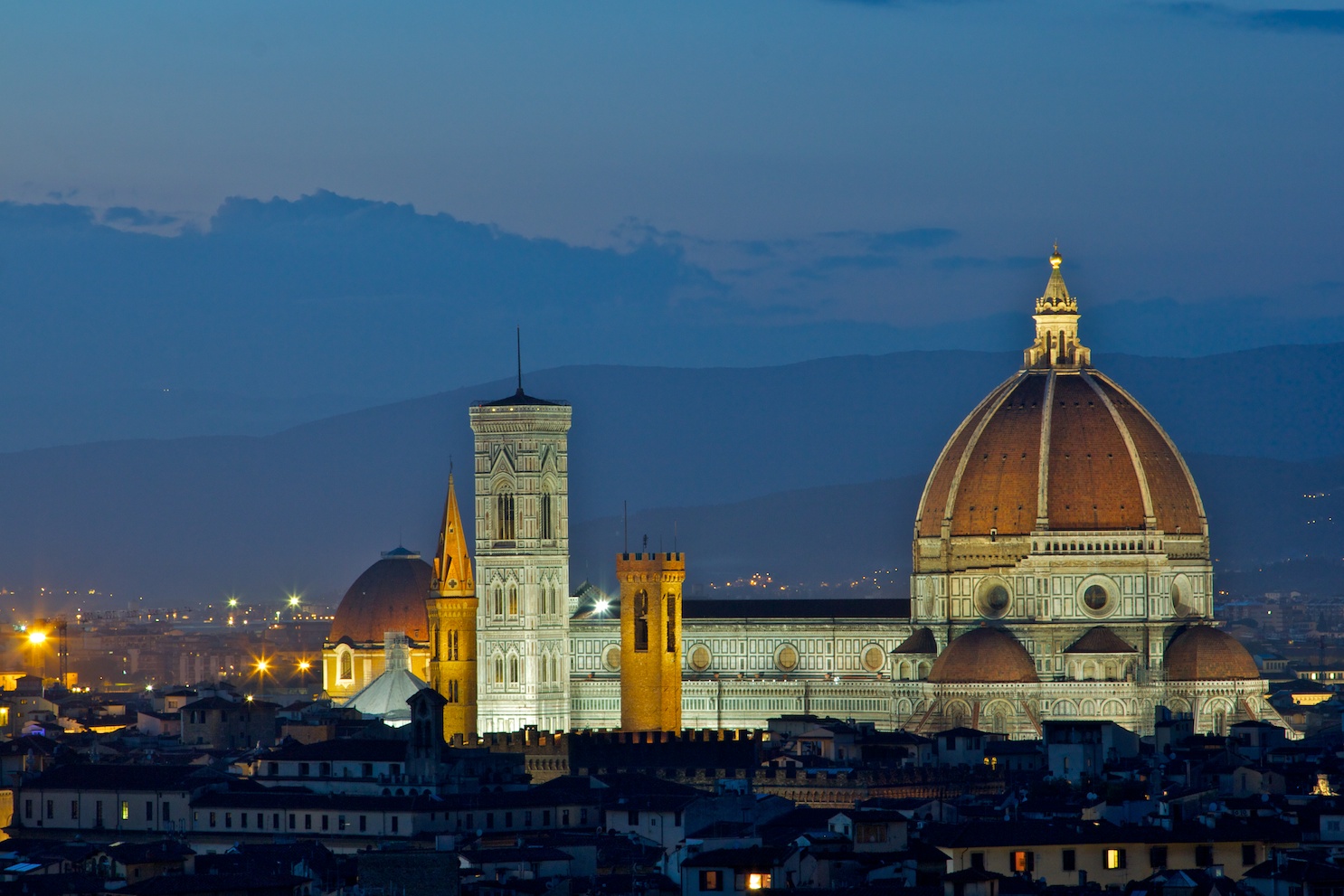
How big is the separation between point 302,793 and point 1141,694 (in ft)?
156

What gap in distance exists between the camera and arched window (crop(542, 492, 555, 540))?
460 ft

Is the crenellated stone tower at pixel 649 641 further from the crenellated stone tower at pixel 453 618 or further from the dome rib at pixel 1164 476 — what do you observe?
the dome rib at pixel 1164 476

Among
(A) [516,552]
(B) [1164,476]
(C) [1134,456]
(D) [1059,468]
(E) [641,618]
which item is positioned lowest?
(E) [641,618]

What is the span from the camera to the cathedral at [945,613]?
5300 inches

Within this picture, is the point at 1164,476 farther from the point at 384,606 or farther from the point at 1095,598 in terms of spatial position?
the point at 384,606

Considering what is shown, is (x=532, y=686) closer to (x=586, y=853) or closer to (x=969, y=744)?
(x=969, y=744)

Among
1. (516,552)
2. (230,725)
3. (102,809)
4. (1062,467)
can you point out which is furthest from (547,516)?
(102,809)

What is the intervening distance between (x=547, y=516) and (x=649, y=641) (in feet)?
28.3

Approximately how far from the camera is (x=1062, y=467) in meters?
140


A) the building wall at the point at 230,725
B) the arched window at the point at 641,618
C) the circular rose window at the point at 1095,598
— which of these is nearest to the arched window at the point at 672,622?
the arched window at the point at 641,618

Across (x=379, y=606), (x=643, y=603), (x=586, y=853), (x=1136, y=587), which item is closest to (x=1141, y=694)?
(x=1136, y=587)

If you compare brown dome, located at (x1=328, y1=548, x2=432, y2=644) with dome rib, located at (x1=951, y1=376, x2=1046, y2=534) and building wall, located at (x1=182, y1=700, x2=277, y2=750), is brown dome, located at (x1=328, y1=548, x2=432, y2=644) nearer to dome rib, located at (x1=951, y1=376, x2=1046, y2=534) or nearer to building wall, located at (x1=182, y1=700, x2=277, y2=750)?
building wall, located at (x1=182, y1=700, x2=277, y2=750)

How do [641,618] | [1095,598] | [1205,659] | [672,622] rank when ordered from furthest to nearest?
[1095,598], [1205,659], [672,622], [641,618]

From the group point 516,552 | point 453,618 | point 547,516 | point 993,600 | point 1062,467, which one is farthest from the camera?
point 993,600
